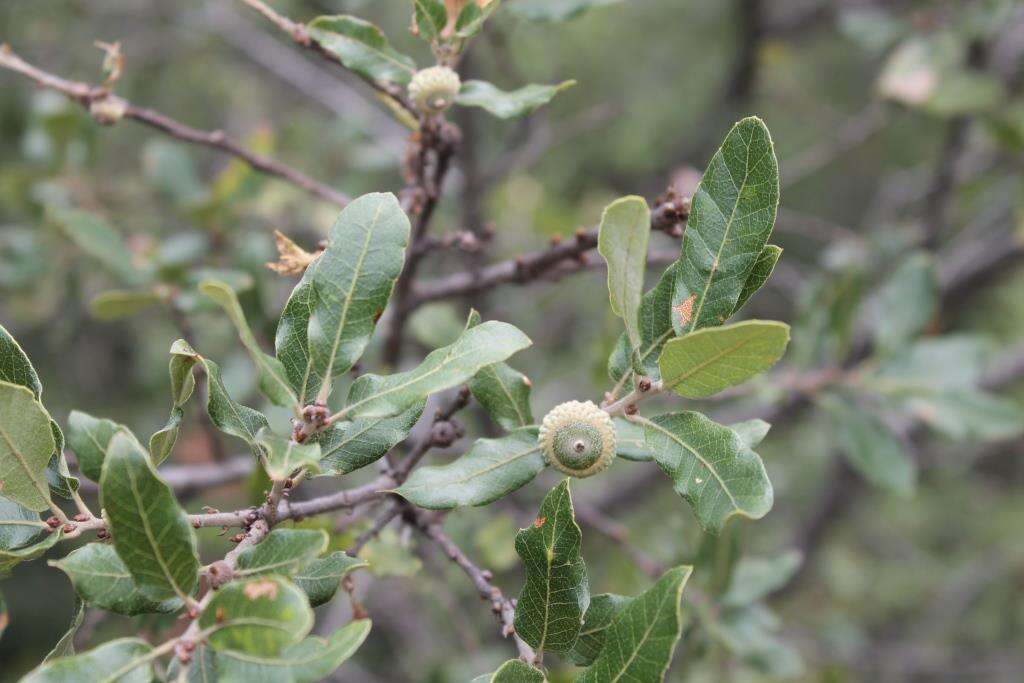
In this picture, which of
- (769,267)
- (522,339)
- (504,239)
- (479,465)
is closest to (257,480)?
(479,465)

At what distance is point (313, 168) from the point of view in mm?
2398

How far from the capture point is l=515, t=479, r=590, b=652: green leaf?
2.32 ft

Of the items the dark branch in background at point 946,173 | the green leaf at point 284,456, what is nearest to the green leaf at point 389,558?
the green leaf at point 284,456

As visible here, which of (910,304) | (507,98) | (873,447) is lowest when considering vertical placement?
(873,447)

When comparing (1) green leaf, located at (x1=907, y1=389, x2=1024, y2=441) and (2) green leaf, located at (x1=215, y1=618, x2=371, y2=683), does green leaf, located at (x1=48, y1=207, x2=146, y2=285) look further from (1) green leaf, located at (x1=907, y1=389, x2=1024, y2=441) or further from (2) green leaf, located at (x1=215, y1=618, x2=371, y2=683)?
(1) green leaf, located at (x1=907, y1=389, x2=1024, y2=441)

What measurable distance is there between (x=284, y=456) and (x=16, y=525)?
0.27 metres

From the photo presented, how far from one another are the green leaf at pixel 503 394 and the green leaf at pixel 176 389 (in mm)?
252

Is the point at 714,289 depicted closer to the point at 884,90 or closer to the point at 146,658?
the point at 146,658

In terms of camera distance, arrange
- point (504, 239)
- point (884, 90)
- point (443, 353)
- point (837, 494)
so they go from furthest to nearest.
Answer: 1. point (837, 494)
2. point (504, 239)
3. point (884, 90)
4. point (443, 353)

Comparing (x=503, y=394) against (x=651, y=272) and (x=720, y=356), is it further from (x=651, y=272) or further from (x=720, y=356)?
(x=651, y=272)

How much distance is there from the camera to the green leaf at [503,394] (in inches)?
31.4

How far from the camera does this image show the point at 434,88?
0.88 m

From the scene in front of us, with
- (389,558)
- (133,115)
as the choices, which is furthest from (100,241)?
(389,558)

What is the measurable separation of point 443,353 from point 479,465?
12 centimetres
